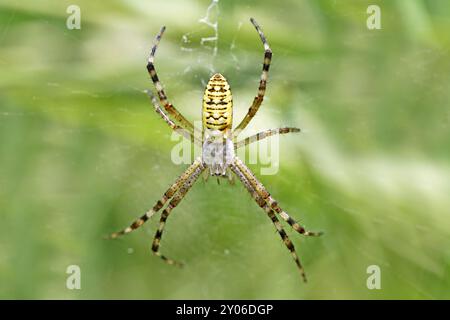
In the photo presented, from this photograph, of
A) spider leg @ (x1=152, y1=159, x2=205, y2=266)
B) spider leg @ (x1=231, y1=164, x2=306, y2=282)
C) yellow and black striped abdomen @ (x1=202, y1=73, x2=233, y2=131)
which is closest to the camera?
yellow and black striped abdomen @ (x1=202, y1=73, x2=233, y2=131)

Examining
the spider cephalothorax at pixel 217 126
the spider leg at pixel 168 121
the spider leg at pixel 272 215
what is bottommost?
the spider leg at pixel 272 215

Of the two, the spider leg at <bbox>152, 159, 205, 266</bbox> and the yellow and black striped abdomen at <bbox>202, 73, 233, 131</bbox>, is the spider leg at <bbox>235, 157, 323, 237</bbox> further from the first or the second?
the yellow and black striped abdomen at <bbox>202, 73, 233, 131</bbox>

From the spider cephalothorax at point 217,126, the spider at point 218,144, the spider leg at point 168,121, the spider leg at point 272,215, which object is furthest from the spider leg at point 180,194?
the spider leg at point 168,121

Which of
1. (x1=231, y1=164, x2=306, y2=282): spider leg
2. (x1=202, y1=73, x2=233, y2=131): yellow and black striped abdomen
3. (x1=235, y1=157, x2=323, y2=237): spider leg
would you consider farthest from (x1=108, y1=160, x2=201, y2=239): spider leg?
(x1=202, y1=73, x2=233, y2=131): yellow and black striped abdomen

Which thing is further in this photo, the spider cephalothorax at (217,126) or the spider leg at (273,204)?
the spider leg at (273,204)

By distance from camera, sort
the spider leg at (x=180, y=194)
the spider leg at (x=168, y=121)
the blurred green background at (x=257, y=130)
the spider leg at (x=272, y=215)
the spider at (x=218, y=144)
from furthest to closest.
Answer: the spider leg at (x=180, y=194)
the spider leg at (x=272, y=215)
the blurred green background at (x=257, y=130)
the spider leg at (x=168, y=121)
the spider at (x=218, y=144)

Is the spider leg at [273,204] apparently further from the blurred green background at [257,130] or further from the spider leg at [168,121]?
the spider leg at [168,121]

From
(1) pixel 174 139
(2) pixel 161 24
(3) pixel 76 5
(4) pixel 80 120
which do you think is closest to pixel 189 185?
(1) pixel 174 139
